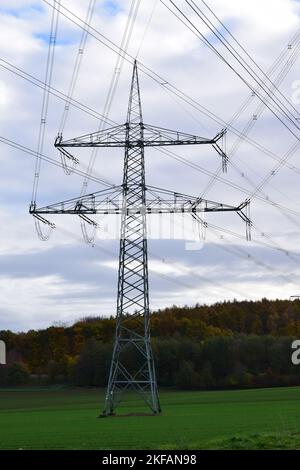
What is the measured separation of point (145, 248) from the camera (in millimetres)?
52250

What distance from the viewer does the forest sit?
149625mm

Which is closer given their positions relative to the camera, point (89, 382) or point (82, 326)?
point (89, 382)

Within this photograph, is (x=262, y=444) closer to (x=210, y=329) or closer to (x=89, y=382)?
(x=89, y=382)

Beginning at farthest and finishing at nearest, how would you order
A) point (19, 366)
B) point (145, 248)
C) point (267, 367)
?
point (19, 366), point (267, 367), point (145, 248)

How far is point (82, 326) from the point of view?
19312 cm

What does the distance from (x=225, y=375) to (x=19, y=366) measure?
42.4m

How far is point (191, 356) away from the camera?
156000 millimetres

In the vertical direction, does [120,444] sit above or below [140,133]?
below

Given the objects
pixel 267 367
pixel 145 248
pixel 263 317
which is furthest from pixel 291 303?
pixel 145 248

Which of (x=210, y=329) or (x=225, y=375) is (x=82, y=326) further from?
(x=225, y=375)

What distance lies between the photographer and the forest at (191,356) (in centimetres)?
14962

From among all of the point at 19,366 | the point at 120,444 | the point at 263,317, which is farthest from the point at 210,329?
the point at 120,444
